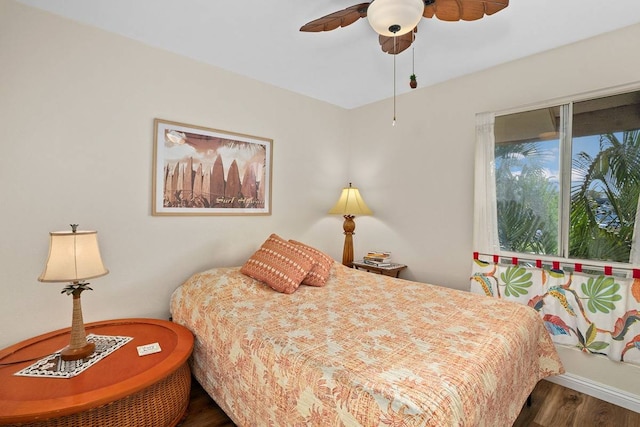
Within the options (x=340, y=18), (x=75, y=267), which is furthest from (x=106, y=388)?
(x=340, y=18)

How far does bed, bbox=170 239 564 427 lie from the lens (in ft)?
3.69

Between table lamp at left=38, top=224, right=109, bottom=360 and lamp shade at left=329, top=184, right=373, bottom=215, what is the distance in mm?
2243

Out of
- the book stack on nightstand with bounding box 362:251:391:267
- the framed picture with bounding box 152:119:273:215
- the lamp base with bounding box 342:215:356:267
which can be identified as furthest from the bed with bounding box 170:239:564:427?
the lamp base with bounding box 342:215:356:267

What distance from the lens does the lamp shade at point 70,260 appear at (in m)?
1.54

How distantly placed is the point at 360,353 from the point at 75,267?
57.9 inches

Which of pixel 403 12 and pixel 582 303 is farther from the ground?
pixel 403 12

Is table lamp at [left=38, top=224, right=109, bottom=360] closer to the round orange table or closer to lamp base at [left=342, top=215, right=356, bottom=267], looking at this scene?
the round orange table

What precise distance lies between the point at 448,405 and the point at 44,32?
2.94m

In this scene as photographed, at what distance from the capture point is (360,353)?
1371 millimetres

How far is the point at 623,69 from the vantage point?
6.86 ft

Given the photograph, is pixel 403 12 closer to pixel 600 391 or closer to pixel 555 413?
pixel 555 413

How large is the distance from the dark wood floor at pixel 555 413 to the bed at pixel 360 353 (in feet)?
0.52

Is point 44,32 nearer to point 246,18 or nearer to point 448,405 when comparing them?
point 246,18

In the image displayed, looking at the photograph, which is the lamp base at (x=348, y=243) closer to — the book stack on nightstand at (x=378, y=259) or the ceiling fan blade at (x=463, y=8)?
the book stack on nightstand at (x=378, y=259)
